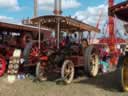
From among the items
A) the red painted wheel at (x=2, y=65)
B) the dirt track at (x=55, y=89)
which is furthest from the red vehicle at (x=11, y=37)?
the dirt track at (x=55, y=89)

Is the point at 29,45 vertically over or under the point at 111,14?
under

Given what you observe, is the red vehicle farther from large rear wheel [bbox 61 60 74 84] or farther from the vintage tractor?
large rear wheel [bbox 61 60 74 84]

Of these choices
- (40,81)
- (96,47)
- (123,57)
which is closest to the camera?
(123,57)

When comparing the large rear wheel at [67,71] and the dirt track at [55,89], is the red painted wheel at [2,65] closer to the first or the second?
the dirt track at [55,89]

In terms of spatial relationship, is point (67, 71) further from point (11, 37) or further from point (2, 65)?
point (11, 37)

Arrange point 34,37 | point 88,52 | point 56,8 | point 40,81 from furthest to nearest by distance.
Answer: point 56,8 < point 34,37 < point 88,52 < point 40,81

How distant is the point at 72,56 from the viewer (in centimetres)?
1334

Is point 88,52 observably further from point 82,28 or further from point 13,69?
point 13,69

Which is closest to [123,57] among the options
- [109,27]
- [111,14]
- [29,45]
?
[111,14]

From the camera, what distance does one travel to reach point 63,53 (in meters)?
12.9

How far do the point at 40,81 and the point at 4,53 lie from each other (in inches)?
137

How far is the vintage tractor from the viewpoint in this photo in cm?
1275

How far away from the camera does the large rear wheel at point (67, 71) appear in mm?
11984

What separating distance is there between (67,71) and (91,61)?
7.56 ft
